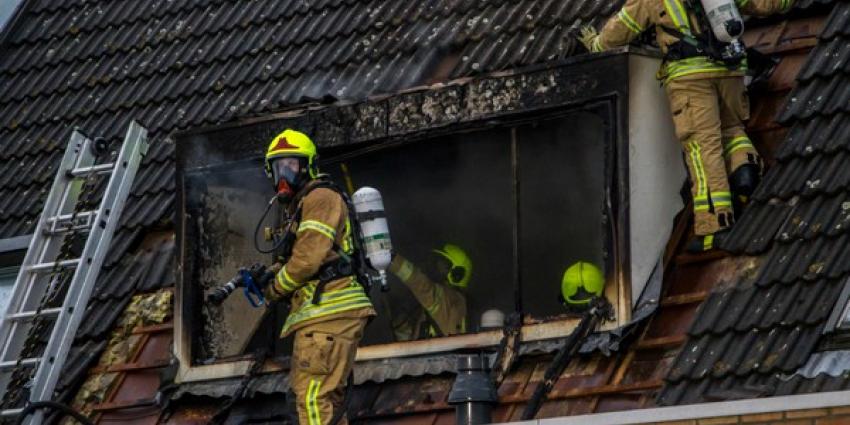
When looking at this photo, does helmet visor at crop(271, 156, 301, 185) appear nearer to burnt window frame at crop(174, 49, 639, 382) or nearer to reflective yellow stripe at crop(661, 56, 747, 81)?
burnt window frame at crop(174, 49, 639, 382)

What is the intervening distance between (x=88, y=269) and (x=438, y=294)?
6.67 feet

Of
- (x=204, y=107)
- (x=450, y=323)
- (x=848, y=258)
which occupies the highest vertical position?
(x=204, y=107)

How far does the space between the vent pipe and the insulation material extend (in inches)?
95.2

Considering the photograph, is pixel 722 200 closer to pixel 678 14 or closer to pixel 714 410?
pixel 678 14

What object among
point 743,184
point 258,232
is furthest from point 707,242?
point 258,232

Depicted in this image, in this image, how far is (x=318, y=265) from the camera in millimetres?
10133

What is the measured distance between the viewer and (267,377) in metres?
11.1

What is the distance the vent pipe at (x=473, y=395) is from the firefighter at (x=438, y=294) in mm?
1310

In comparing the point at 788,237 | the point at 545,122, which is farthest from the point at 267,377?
the point at 788,237

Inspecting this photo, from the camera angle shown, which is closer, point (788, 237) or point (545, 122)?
point (788, 237)

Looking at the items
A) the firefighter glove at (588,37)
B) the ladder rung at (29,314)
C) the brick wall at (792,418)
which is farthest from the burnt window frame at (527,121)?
the brick wall at (792,418)

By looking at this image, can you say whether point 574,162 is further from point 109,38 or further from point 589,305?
point 109,38

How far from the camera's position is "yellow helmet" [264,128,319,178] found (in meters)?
10.4

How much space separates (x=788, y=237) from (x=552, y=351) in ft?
4.45
